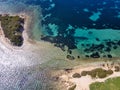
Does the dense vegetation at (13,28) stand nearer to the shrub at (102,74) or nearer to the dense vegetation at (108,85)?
the shrub at (102,74)

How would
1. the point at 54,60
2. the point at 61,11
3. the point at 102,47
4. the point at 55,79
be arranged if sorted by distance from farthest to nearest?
the point at 61,11
the point at 102,47
the point at 54,60
the point at 55,79

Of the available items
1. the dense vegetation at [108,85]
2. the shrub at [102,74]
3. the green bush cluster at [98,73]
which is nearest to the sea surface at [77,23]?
the green bush cluster at [98,73]

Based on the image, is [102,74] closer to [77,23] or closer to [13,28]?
[77,23]

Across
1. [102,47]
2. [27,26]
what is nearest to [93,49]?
[102,47]

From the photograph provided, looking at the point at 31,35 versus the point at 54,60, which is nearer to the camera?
the point at 54,60

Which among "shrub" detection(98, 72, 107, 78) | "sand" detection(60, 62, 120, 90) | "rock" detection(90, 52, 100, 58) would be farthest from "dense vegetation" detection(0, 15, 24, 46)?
"shrub" detection(98, 72, 107, 78)

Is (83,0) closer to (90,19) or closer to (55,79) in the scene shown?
(90,19)

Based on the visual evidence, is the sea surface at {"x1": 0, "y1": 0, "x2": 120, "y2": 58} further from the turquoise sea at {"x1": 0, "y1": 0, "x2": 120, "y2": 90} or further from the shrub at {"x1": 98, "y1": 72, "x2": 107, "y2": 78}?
the shrub at {"x1": 98, "y1": 72, "x2": 107, "y2": 78}
